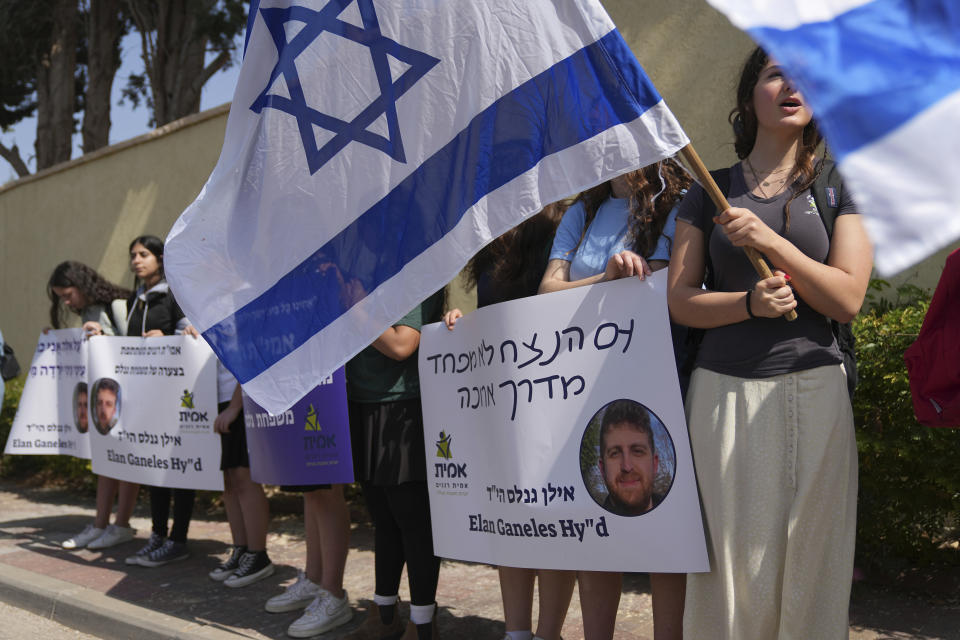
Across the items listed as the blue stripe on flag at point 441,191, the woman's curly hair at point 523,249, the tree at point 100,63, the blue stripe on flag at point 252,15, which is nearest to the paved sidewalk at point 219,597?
the woman's curly hair at point 523,249

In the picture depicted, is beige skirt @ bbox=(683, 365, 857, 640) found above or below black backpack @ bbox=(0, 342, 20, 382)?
below

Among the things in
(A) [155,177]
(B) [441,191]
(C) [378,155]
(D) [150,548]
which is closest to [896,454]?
(B) [441,191]

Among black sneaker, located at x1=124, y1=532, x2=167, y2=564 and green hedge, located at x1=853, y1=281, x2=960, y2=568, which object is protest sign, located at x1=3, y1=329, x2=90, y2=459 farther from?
green hedge, located at x1=853, y1=281, x2=960, y2=568

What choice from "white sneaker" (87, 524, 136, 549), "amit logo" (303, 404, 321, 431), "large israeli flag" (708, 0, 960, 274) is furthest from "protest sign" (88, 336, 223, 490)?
"large israeli flag" (708, 0, 960, 274)

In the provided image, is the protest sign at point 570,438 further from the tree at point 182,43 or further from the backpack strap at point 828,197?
the tree at point 182,43

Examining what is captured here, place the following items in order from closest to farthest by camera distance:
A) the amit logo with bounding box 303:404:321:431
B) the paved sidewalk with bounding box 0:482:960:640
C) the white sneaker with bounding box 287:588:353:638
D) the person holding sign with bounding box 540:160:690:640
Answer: the person holding sign with bounding box 540:160:690:640
the paved sidewalk with bounding box 0:482:960:640
the amit logo with bounding box 303:404:321:431
the white sneaker with bounding box 287:588:353:638

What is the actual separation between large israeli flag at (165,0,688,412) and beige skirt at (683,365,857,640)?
0.79 meters

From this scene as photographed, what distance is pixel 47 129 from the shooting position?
16.1 meters

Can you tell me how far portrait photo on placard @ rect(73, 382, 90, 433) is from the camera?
643 cm

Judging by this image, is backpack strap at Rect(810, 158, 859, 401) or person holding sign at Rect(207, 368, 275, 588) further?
person holding sign at Rect(207, 368, 275, 588)

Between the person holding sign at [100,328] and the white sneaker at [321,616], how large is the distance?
2525mm

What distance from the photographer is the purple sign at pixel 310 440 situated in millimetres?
4246

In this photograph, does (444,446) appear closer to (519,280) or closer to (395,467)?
(395,467)

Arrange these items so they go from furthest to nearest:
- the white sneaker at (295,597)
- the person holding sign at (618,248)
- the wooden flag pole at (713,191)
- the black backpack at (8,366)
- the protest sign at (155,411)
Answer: the black backpack at (8,366)
the protest sign at (155,411)
the white sneaker at (295,597)
the person holding sign at (618,248)
the wooden flag pole at (713,191)
